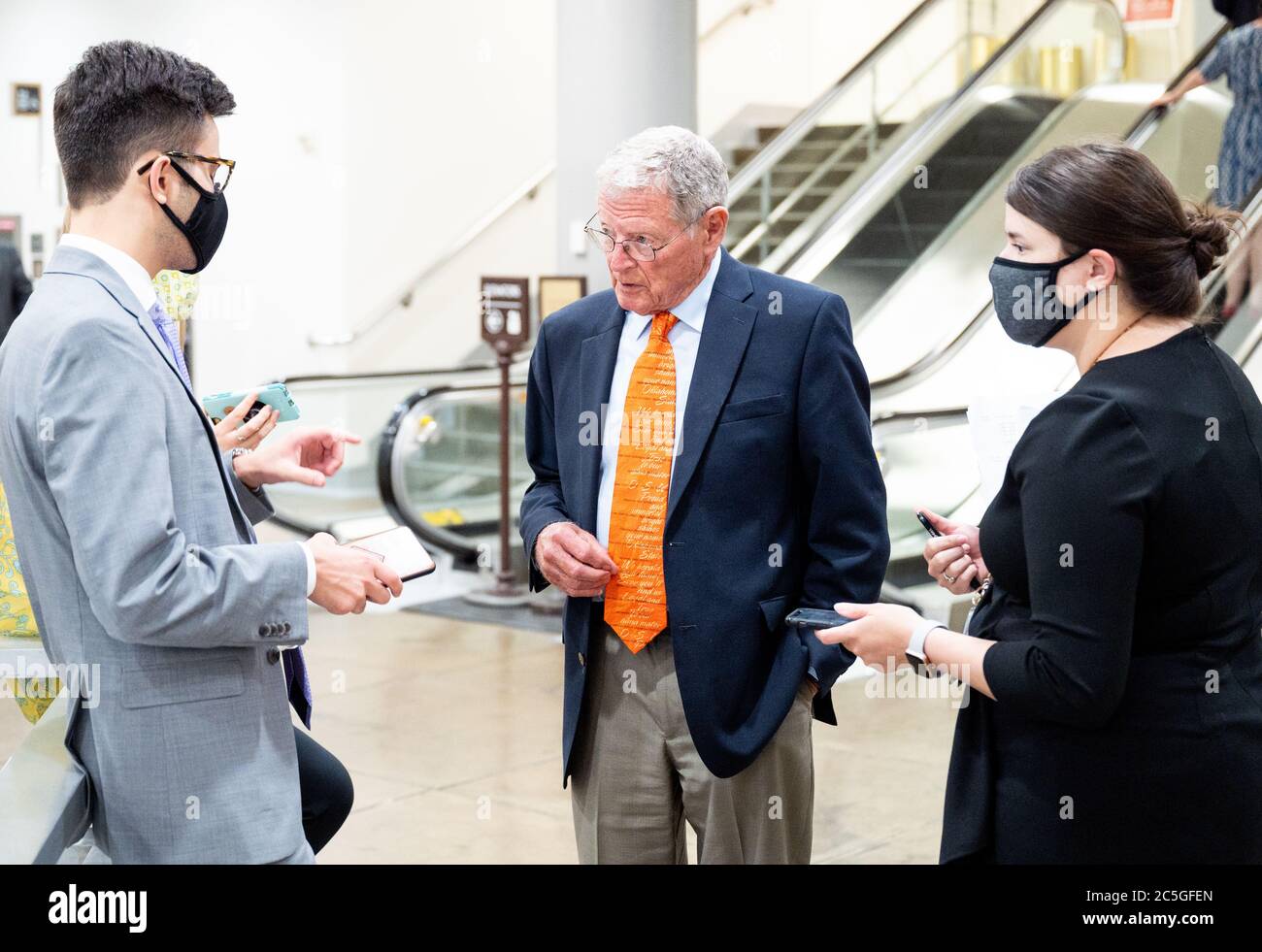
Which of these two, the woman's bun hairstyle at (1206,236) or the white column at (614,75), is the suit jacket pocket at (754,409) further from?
the white column at (614,75)

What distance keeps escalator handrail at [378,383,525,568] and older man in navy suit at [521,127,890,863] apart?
554 cm

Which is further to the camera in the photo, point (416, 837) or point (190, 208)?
point (416, 837)

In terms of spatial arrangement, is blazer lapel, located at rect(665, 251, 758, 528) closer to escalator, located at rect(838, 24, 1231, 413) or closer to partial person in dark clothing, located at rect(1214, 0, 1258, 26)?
escalator, located at rect(838, 24, 1231, 413)

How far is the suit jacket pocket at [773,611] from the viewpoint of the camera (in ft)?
8.46

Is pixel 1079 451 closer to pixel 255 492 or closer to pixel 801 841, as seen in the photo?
pixel 801 841

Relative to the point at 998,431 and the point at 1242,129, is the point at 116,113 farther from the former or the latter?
the point at 1242,129

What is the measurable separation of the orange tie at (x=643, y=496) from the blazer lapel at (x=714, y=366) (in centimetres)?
5

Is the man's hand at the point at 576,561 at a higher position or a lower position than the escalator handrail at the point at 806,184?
lower

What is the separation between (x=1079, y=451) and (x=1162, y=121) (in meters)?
8.08

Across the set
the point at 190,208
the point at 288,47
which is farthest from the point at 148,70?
the point at 288,47

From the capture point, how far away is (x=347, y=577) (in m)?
2.13

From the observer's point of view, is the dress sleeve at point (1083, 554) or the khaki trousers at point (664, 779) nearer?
the dress sleeve at point (1083, 554)

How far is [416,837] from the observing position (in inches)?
177

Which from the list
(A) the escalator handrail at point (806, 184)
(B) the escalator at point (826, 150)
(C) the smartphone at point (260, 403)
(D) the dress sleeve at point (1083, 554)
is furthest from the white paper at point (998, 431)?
(A) the escalator handrail at point (806, 184)
